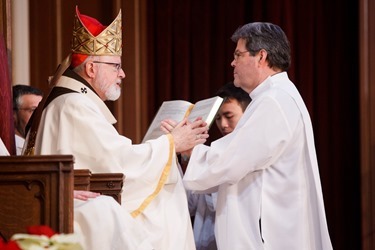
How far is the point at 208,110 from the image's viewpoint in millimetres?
4969

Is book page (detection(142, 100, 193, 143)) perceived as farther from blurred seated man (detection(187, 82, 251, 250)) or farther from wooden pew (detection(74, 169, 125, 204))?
wooden pew (detection(74, 169, 125, 204))

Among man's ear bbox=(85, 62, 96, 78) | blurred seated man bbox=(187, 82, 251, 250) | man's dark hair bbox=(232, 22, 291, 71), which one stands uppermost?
man's dark hair bbox=(232, 22, 291, 71)

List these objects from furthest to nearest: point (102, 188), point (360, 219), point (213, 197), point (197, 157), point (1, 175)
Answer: point (360, 219)
point (213, 197)
point (197, 157)
point (102, 188)
point (1, 175)

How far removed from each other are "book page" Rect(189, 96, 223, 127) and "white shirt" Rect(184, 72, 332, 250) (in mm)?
166

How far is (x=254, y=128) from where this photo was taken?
494cm

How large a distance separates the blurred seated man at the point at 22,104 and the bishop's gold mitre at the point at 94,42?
147 centimetres

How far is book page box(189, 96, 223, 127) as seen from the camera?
4.94 metres

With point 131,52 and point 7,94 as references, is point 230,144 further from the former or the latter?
point 131,52

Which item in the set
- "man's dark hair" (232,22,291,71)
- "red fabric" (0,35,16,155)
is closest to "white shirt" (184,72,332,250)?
"man's dark hair" (232,22,291,71)

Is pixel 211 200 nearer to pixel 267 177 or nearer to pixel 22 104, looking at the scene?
pixel 267 177

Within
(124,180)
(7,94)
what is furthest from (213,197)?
(7,94)

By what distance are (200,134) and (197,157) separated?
9.6 inches

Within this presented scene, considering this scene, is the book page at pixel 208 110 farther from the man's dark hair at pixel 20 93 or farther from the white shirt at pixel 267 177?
the man's dark hair at pixel 20 93

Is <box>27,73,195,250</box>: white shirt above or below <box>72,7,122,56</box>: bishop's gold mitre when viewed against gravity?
below
